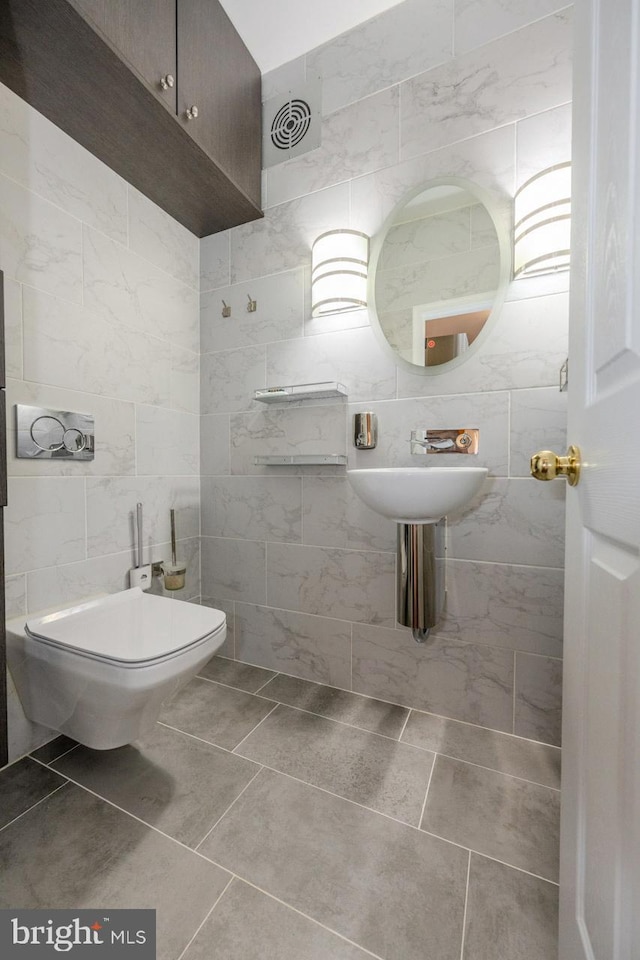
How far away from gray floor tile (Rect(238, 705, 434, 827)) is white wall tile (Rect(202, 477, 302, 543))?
0.74 meters

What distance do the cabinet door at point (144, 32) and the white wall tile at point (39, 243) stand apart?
515 mm

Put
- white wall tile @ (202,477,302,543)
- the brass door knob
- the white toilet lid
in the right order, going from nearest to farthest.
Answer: the brass door knob, the white toilet lid, white wall tile @ (202,477,302,543)

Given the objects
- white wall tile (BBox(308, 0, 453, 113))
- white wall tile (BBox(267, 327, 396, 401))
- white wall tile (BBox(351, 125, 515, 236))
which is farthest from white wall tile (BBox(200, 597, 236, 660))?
white wall tile (BBox(308, 0, 453, 113))

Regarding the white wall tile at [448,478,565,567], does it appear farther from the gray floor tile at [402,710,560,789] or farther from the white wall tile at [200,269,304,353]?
the white wall tile at [200,269,304,353]

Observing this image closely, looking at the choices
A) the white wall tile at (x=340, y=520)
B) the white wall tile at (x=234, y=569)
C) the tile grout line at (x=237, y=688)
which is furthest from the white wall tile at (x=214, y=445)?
the tile grout line at (x=237, y=688)

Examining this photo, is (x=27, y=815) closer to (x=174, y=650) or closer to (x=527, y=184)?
(x=174, y=650)

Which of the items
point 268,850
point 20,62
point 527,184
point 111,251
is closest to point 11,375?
point 111,251

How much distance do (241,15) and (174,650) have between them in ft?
7.89

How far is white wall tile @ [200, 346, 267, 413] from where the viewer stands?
1.92 m

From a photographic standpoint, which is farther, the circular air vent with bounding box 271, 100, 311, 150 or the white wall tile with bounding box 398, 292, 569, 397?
the circular air vent with bounding box 271, 100, 311, 150

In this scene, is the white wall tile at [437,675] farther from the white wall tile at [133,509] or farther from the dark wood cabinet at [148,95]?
the dark wood cabinet at [148,95]

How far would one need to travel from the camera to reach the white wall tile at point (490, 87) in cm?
136

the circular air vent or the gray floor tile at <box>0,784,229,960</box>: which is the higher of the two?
the circular air vent

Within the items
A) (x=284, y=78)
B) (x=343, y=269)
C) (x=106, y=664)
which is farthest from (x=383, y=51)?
(x=106, y=664)
